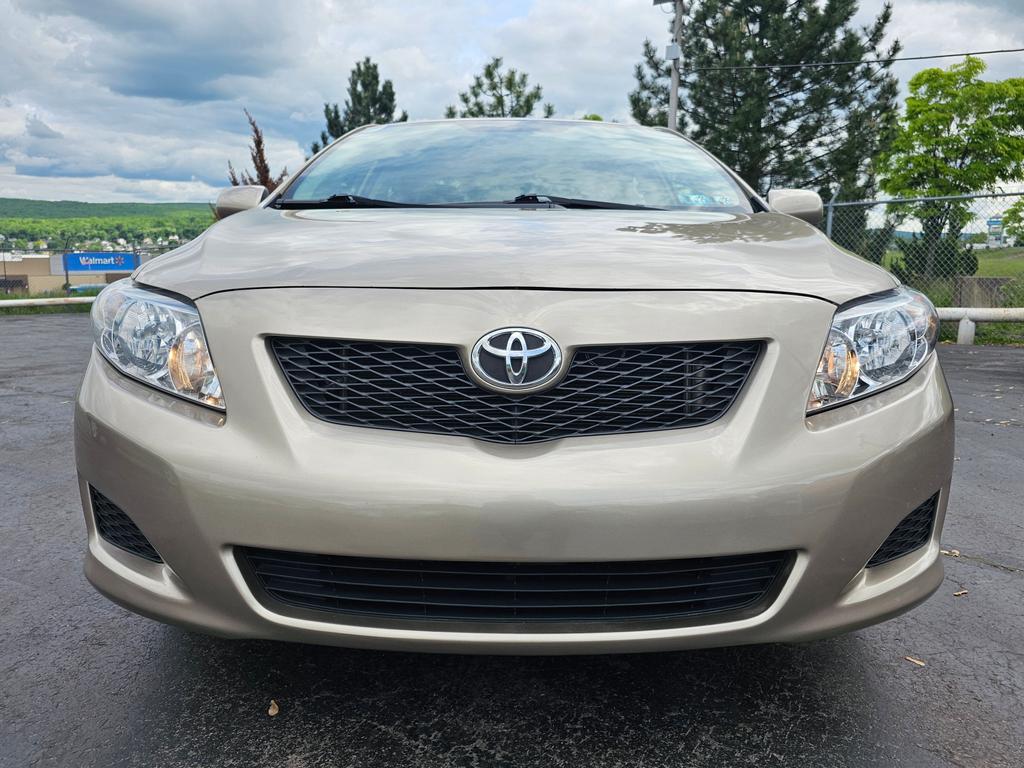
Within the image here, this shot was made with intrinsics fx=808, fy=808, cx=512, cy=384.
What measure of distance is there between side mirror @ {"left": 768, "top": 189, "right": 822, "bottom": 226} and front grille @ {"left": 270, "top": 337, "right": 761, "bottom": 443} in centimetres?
130

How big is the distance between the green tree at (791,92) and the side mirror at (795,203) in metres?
20.5

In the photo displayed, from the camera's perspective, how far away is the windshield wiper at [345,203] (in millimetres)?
2379


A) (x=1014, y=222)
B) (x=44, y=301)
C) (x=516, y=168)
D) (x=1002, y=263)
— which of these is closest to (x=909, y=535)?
(x=516, y=168)

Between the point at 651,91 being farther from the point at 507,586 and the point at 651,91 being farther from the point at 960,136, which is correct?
the point at 507,586

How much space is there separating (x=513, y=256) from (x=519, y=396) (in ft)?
1.07

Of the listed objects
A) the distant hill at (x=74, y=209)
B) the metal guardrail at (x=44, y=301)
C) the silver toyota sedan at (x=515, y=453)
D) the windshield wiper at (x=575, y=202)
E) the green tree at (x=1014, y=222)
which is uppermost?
the windshield wiper at (x=575, y=202)

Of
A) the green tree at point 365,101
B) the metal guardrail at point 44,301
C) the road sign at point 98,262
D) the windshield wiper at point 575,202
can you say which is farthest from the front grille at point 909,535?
the road sign at point 98,262

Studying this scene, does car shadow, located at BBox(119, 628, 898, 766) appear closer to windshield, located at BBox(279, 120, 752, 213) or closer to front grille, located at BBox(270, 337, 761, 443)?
front grille, located at BBox(270, 337, 761, 443)

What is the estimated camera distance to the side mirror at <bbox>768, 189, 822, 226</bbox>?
2609 mm

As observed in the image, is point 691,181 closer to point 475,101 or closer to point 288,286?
point 288,286

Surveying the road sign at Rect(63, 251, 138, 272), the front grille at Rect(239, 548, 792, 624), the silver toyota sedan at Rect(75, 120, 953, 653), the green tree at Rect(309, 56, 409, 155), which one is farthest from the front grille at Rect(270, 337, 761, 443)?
the road sign at Rect(63, 251, 138, 272)

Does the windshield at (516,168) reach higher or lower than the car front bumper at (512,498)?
higher

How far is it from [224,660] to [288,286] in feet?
3.31

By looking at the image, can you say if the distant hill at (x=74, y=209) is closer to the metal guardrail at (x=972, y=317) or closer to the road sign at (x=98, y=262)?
the road sign at (x=98, y=262)
